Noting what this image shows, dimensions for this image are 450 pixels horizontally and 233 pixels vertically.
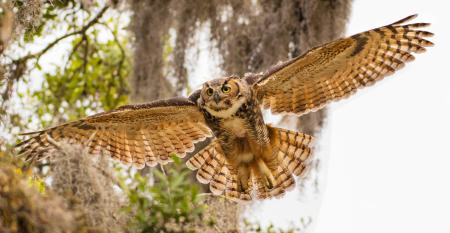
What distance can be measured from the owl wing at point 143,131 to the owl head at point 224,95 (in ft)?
0.74

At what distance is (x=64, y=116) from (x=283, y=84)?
94.1 inches

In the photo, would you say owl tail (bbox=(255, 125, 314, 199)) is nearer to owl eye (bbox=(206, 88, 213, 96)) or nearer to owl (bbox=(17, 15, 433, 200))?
owl (bbox=(17, 15, 433, 200))

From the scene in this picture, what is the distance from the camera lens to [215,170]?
3.69 metres

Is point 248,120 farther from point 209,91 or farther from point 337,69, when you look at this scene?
point 337,69

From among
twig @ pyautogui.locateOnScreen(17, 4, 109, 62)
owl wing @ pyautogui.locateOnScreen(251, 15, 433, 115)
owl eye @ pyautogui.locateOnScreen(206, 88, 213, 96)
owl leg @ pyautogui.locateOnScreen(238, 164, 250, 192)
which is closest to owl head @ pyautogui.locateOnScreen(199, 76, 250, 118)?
owl eye @ pyautogui.locateOnScreen(206, 88, 213, 96)

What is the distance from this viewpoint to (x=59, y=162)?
2039 mm

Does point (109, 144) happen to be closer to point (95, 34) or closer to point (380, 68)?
point (380, 68)

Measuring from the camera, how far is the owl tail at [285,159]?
3.63 m

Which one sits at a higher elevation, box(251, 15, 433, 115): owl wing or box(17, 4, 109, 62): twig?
box(17, 4, 109, 62): twig

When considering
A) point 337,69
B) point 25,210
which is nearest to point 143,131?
point 337,69

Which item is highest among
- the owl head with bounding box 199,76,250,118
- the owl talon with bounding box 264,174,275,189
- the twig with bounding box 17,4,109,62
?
the twig with bounding box 17,4,109,62

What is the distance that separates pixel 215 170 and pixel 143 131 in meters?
0.60

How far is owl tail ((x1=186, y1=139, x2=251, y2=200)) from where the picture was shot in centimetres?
363

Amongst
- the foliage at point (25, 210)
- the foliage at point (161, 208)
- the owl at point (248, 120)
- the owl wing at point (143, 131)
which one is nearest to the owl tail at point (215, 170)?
the owl at point (248, 120)
